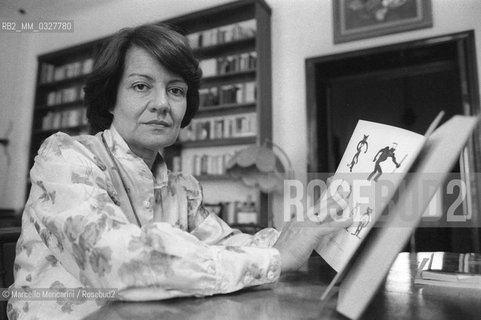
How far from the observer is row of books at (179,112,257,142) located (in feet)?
11.6

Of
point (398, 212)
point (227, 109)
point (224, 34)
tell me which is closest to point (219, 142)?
point (227, 109)

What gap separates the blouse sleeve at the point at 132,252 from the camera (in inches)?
23.7

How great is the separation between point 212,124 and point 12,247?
281 centimetres

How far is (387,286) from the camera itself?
2.41 feet

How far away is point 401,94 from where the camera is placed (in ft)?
11.0

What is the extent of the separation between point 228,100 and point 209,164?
68 centimetres

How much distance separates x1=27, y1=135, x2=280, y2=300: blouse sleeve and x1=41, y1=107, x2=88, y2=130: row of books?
13.9 feet

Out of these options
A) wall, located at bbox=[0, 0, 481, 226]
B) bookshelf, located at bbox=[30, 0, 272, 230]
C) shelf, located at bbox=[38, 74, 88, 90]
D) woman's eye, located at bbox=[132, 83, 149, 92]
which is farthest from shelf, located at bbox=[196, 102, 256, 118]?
woman's eye, located at bbox=[132, 83, 149, 92]

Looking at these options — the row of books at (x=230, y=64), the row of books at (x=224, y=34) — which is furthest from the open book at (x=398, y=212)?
the row of books at (x=224, y=34)

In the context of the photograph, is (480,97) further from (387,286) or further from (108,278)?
(108,278)

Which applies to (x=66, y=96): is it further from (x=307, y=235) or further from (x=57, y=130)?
(x=307, y=235)

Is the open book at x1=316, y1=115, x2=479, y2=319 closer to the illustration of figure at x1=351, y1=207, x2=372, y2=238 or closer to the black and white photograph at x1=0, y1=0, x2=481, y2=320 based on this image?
the black and white photograph at x1=0, y1=0, x2=481, y2=320

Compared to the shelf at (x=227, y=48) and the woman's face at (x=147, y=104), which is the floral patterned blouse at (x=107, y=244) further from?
the shelf at (x=227, y=48)

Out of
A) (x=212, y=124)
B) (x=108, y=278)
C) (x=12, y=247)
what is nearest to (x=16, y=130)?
(x=212, y=124)
